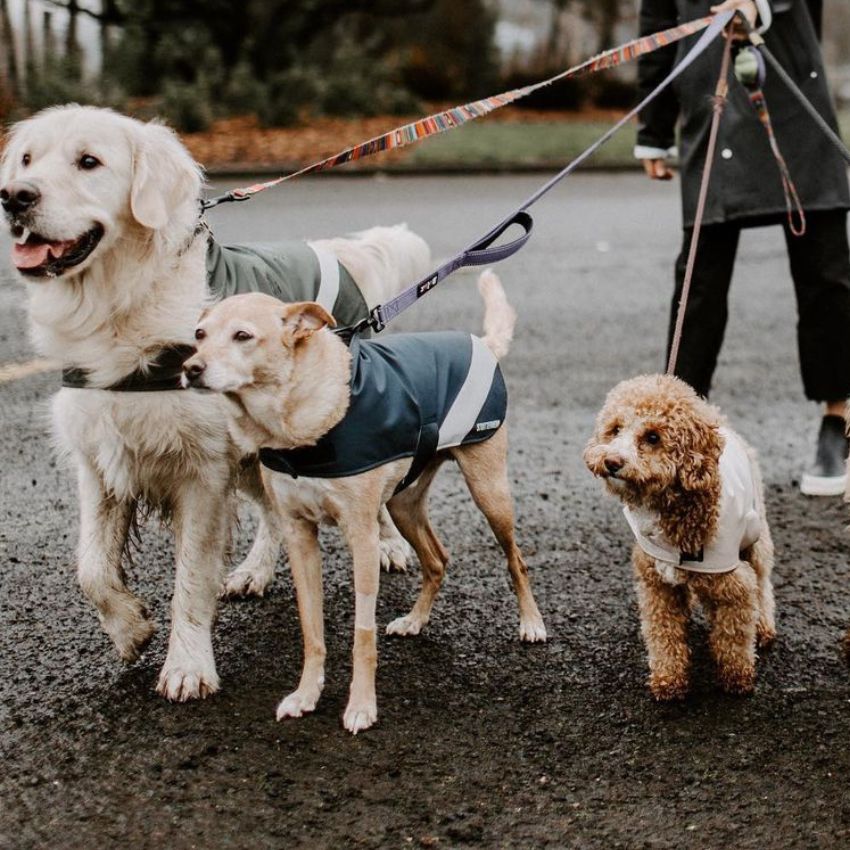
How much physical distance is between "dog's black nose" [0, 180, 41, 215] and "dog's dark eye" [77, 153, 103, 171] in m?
0.21

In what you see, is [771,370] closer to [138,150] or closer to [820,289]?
[820,289]

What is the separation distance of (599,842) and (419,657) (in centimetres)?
113

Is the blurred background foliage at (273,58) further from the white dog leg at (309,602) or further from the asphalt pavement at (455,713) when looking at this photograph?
the white dog leg at (309,602)

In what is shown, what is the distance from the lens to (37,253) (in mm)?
3299

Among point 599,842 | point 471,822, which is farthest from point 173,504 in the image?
A: point 599,842

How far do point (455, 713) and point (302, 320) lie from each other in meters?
1.26

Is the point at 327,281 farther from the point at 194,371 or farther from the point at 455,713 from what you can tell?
the point at 455,713

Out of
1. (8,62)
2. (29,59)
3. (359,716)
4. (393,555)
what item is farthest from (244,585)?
(29,59)

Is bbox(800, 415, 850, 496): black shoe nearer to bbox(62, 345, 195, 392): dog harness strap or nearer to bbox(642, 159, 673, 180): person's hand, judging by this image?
bbox(642, 159, 673, 180): person's hand

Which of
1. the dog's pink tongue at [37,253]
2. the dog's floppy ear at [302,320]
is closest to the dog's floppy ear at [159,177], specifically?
the dog's pink tongue at [37,253]

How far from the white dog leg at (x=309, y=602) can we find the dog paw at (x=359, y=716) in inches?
5.3

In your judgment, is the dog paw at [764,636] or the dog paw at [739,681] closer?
the dog paw at [739,681]

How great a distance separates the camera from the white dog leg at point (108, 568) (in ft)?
12.0

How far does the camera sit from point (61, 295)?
347 cm
